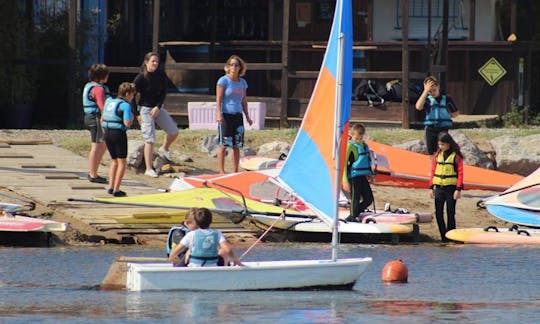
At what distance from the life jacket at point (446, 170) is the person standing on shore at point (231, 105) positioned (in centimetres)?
333

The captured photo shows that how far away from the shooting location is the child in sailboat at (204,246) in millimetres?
14031

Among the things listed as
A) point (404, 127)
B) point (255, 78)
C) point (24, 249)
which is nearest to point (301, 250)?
point (24, 249)

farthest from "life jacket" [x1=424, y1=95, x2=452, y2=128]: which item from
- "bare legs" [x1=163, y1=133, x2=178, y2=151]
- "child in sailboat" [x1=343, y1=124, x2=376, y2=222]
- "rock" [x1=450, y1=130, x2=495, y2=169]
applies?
"bare legs" [x1=163, y1=133, x2=178, y2=151]

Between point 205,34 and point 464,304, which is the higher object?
point 205,34

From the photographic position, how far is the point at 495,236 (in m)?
18.9

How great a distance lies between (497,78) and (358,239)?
38.5ft

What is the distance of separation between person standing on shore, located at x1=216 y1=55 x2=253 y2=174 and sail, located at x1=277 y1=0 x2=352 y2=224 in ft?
19.0

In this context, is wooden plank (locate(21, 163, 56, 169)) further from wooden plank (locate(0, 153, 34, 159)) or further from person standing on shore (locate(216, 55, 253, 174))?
person standing on shore (locate(216, 55, 253, 174))

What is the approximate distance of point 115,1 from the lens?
3055 cm

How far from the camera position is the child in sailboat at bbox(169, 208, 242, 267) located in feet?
46.0

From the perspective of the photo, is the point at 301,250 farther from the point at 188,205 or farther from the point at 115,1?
the point at 115,1

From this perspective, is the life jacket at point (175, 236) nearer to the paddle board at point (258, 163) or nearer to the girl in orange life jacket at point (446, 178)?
the girl in orange life jacket at point (446, 178)

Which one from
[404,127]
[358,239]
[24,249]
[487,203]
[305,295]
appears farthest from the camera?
[404,127]

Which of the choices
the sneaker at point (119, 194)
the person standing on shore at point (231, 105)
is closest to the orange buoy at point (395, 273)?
the sneaker at point (119, 194)
